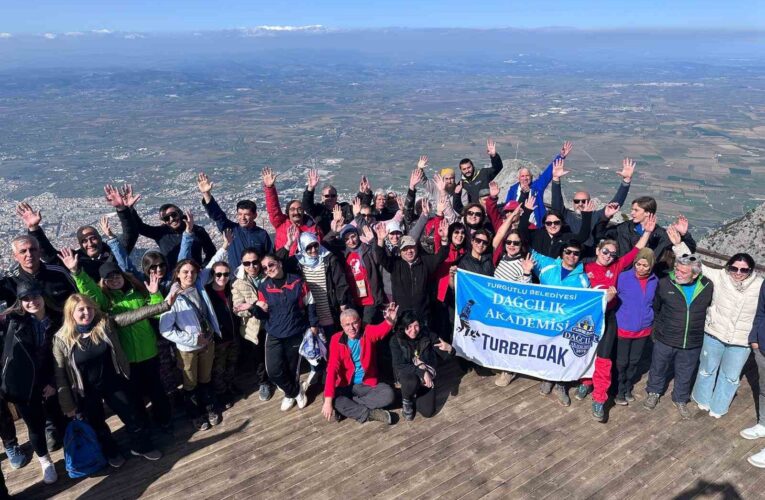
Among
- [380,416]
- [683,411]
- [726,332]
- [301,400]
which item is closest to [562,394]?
[683,411]

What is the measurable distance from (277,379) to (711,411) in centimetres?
651

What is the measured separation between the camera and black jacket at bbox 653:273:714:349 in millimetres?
6414

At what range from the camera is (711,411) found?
694 cm

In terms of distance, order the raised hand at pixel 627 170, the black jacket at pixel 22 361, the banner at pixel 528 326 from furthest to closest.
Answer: the raised hand at pixel 627 170
the banner at pixel 528 326
the black jacket at pixel 22 361

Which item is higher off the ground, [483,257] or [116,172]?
[483,257]

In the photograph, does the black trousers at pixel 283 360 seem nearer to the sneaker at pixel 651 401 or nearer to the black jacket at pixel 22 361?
→ the black jacket at pixel 22 361

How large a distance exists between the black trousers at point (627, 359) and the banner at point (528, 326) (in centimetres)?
35

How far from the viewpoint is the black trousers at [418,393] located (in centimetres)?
681

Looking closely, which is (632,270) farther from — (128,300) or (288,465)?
(128,300)

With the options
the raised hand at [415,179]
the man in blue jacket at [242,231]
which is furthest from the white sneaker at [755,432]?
the man in blue jacket at [242,231]

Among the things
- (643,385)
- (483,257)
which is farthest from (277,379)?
(643,385)

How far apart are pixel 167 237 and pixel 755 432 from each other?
9.43 meters

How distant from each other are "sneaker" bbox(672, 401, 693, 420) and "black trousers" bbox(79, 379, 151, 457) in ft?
25.1

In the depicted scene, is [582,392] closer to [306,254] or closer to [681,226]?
[681,226]
